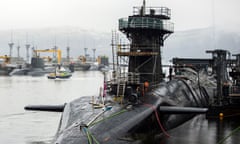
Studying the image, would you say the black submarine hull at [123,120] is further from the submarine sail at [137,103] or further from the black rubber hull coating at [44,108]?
the black rubber hull coating at [44,108]

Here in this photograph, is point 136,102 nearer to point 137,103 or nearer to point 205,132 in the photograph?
point 137,103

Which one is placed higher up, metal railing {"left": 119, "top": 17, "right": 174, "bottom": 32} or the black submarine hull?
metal railing {"left": 119, "top": 17, "right": 174, "bottom": 32}

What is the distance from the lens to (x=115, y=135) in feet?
39.3

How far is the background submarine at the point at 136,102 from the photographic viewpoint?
12.2 metres


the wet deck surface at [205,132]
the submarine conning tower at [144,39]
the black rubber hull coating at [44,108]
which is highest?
the submarine conning tower at [144,39]

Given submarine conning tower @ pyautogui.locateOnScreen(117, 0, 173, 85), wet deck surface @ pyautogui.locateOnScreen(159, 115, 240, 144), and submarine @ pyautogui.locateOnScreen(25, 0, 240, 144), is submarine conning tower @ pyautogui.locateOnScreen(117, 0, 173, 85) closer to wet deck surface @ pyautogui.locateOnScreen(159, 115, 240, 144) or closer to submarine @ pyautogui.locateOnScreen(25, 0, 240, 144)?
submarine @ pyautogui.locateOnScreen(25, 0, 240, 144)

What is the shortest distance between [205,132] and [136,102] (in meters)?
6.24

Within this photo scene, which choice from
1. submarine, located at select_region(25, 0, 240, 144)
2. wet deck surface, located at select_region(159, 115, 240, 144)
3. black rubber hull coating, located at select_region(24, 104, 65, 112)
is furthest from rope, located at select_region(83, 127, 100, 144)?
black rubber hull coating, located at select_region(24, 104, 65, 112)

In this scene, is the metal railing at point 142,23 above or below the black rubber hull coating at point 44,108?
above

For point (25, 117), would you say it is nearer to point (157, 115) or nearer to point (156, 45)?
point (156, 45)

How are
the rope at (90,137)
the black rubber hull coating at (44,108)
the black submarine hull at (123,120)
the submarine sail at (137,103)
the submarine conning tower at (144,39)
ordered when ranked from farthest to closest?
the submarine conning tower at (144,39) < the black rubber hull coating at (44,108) < the submarine sail at (137,103) < the black submarine hull at (123,120) < the rope at (90,137)

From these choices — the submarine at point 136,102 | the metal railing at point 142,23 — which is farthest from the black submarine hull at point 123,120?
the metal railing at point 142,23

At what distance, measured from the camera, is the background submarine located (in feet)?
39.9

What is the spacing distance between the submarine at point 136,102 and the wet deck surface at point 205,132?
0.49 meters
